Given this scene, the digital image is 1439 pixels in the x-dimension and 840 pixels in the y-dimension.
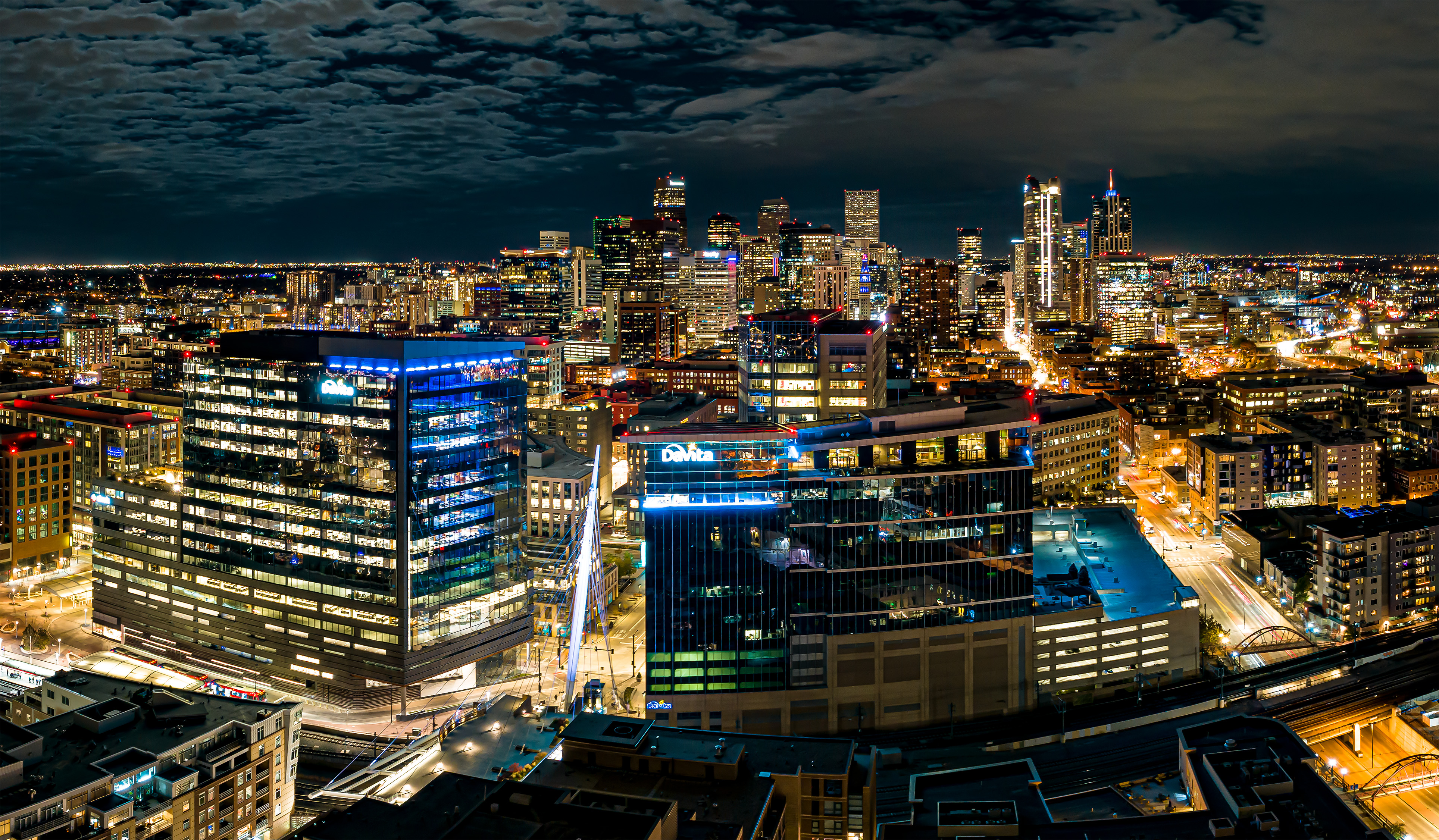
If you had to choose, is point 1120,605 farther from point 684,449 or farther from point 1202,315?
point 1202,315

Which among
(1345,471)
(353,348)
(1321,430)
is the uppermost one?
(353,348)

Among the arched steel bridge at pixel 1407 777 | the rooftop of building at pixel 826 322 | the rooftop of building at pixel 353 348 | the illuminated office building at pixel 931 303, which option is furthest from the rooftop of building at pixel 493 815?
the illuminated office building at pixel 931 303

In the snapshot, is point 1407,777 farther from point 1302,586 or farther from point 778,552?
point 778,552

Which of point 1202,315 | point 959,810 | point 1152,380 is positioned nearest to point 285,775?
point 959,810

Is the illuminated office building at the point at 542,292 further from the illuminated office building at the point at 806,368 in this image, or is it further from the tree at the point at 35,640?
the tree at the point at 35,640

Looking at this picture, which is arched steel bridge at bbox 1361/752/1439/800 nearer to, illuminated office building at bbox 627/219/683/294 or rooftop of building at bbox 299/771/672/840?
rooftop of building at bbox 299/771/672/840

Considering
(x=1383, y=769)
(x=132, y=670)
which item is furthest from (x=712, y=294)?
(x=1383, y=769)
